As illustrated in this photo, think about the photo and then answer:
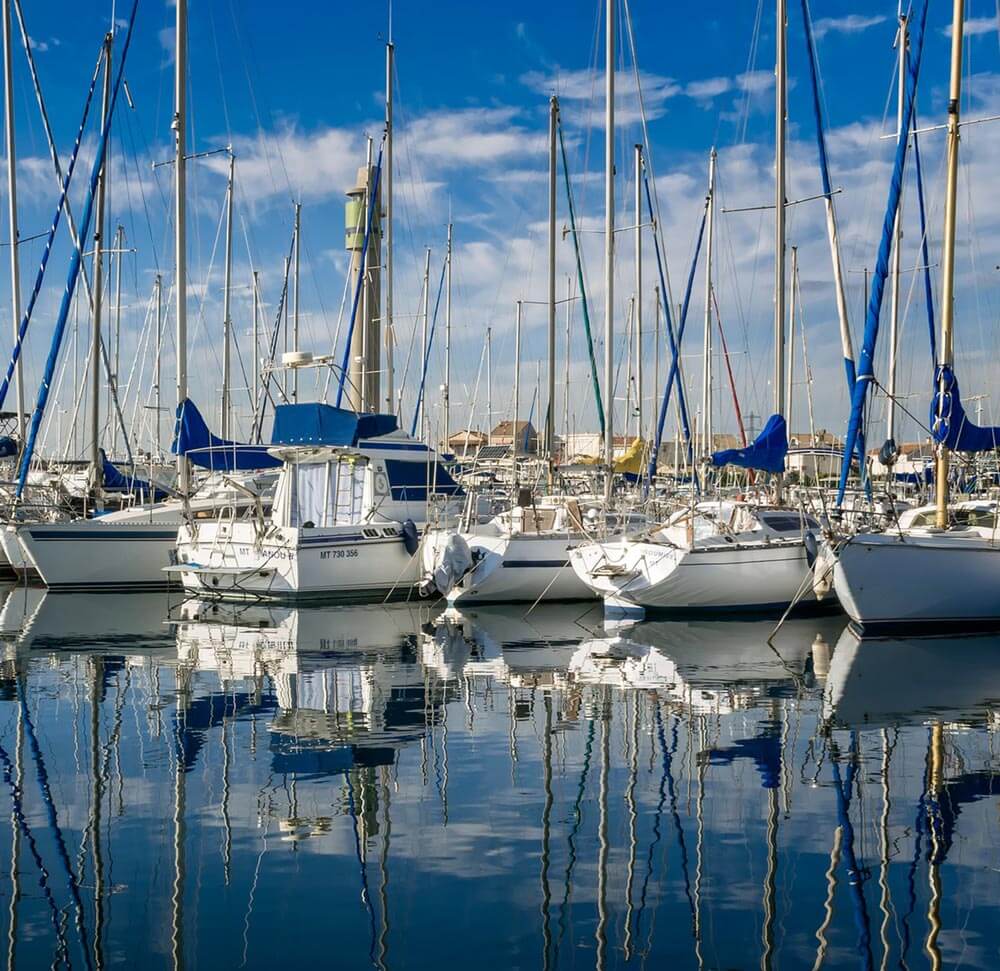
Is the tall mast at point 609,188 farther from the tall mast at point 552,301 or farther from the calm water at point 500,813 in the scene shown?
the calm water at point 500,813

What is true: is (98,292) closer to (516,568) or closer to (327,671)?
(516,568)

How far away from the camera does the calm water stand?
6.19 m

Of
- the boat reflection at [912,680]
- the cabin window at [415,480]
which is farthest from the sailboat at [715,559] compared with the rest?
the cabin window at [415,480]

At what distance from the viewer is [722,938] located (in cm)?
616

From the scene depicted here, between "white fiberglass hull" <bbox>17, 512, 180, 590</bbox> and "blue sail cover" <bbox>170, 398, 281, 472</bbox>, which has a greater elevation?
"blue sail cover" <bbox>170, 398, 281, 472</bbox>

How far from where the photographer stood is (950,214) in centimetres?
1984

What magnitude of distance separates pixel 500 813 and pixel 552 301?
20000mm

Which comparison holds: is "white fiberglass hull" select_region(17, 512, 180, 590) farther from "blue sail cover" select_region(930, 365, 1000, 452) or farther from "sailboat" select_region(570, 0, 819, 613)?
"blue sail cover" select_region(930, 365, 1000, 452)

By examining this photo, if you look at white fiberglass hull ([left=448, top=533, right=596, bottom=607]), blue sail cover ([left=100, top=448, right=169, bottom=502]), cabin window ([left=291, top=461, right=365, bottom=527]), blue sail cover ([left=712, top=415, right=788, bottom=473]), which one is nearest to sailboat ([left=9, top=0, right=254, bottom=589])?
cabin window ([left=291, top=461, right=365, bottom=527])

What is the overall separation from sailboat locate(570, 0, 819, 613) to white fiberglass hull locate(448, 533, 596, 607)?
3.11ft

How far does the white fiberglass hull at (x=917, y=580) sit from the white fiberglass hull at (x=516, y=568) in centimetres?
562

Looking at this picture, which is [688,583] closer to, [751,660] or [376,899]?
[751,660]

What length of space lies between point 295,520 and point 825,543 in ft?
40.1

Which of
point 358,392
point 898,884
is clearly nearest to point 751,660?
point 898,884
